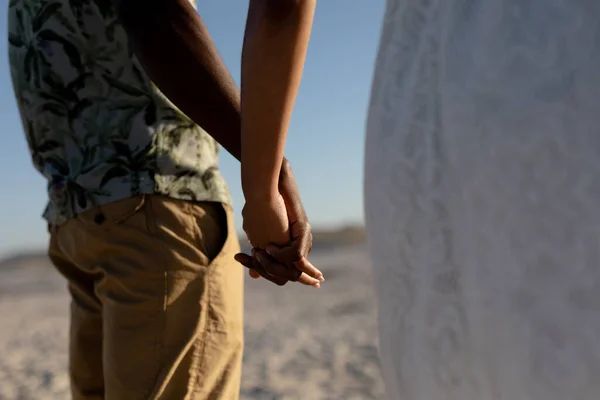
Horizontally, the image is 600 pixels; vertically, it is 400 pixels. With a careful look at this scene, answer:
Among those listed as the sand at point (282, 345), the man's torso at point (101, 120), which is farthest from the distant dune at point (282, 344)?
the man's torso at point (101, 120)

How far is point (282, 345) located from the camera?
511 cm

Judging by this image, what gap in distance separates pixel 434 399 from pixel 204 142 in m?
0.90

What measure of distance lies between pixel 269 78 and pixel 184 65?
252 mm

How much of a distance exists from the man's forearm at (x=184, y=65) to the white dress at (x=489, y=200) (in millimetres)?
477

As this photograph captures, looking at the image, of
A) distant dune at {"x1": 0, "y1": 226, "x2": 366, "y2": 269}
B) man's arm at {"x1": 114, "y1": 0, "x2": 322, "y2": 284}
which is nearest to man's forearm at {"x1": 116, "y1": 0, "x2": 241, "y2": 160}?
man's arm at {"x1": 114, "y1": 0, "x2": 322, "y2": 284}

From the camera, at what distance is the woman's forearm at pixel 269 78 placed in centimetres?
113

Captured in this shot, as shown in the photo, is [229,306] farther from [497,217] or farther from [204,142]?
[497,217]

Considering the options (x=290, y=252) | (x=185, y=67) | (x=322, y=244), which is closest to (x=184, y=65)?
(x=185, y=67)

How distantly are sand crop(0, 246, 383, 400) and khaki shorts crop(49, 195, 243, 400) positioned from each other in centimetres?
230

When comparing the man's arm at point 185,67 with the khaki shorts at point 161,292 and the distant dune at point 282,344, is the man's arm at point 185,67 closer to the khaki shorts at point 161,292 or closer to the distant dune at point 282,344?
the khaki shorts at point 161,292

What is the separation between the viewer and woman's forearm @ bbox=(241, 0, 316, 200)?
1.13m

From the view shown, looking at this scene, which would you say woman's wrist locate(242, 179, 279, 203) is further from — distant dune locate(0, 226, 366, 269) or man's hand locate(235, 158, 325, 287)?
distant dune locate(0, 226, 366, 269)

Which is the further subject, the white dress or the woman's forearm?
the woman's forearm

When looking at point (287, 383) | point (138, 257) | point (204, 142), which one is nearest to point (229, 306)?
point (138, 257)
